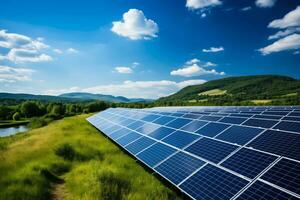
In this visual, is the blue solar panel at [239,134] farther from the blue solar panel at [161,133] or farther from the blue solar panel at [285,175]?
the blue solar panel at [161,133]

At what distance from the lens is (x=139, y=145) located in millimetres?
12586

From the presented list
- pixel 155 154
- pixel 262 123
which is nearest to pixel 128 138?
pixel 155 154

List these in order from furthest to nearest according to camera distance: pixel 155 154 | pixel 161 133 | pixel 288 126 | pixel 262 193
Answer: pixel 161 133 < pixel 155 154 < pixel 288 126 < pixel 262 193

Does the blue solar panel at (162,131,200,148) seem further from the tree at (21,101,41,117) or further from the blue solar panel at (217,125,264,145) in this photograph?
the tree at (21,101,41,117)

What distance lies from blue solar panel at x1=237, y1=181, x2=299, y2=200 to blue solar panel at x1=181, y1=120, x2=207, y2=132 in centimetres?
639

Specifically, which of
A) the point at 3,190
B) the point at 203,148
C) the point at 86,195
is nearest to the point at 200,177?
the point at 203,148

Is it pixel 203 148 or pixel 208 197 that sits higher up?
pixel 203 148

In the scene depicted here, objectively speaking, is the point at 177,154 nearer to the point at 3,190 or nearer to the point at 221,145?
the point at 221,145

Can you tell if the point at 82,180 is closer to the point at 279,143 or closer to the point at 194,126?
the point at 194,126

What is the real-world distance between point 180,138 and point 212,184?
4775 mm

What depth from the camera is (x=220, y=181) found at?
262 inches

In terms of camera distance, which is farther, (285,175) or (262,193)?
(285,175)

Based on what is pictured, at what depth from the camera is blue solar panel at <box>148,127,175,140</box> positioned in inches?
503

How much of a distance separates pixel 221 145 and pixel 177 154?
5.77ft
